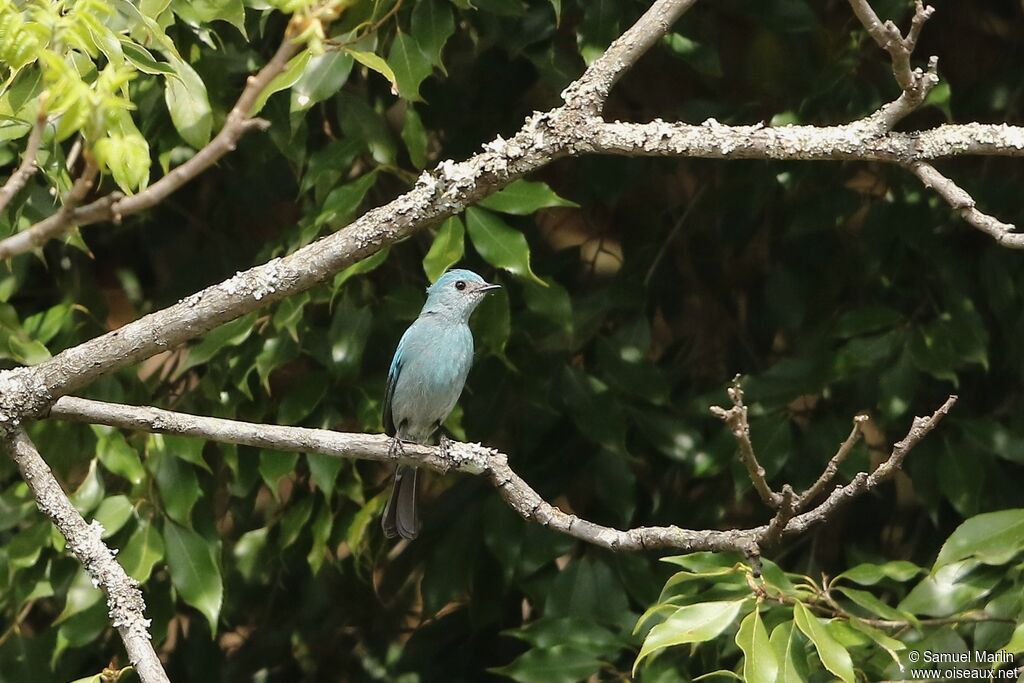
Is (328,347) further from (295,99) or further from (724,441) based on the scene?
(724,441)

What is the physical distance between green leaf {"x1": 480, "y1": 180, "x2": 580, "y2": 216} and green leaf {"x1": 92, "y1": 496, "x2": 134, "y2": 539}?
1.38 meters

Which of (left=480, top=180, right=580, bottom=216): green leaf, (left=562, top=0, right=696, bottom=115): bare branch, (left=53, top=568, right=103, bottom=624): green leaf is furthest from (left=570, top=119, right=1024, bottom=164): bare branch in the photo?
(left=53, top=568, right=103, bottom=624): green leaf

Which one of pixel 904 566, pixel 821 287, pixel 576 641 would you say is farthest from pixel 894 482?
pixel 576 641

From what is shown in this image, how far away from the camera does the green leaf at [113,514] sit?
3430 mm

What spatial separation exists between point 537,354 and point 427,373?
1.22 feet

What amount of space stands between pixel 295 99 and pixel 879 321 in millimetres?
1971

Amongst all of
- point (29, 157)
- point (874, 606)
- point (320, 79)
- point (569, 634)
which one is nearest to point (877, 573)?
point (874, 606)

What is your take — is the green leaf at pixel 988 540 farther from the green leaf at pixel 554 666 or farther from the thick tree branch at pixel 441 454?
the green leaf at pixel 554 666

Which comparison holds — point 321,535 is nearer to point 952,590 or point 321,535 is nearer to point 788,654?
point 788,654

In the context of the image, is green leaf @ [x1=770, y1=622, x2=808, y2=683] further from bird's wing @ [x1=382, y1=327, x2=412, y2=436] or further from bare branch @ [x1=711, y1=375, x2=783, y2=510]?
bird's wing @ [x1=382, y1=327, x2=412, y2=436]

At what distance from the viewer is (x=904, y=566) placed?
3.29 meters

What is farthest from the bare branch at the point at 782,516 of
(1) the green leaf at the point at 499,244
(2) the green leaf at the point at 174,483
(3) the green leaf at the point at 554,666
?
(2) the green leaf at the point at 174,483

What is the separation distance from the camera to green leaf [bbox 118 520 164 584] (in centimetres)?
343

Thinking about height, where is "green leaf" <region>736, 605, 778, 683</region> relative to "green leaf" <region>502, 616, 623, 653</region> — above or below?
below
